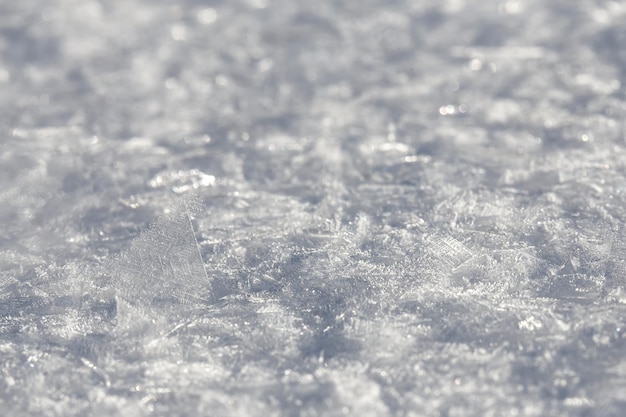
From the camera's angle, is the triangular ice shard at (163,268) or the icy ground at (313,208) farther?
the triangular ice shard at (163,268)

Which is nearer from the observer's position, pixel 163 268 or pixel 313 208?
pixel 163 268

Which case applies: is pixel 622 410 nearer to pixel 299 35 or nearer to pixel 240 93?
pixel 240 93

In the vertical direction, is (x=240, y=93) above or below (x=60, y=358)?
above

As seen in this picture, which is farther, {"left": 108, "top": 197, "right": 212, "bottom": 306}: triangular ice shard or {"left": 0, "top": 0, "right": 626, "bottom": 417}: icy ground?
{"left": 108, "top": 197, "right": 212, "bottom": 306}: triangular ice shard

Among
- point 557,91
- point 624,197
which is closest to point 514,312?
point 624,197

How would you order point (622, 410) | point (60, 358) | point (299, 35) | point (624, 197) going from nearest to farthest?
point (622, 410)
point (60, 358)
point (624, 197)
point (299, 35)
